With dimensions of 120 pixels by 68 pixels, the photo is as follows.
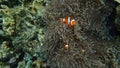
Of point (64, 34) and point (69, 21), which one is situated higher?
point (69, 21)

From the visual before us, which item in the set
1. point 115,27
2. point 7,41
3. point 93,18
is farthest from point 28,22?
point 115,27

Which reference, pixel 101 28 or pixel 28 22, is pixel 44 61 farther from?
pixel 101 28

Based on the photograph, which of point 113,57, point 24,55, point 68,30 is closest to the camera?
point 68,30

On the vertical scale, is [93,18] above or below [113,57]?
above

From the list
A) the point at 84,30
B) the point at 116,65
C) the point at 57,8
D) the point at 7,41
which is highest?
the point at 57,8

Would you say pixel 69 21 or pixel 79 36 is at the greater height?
pixel 69 21

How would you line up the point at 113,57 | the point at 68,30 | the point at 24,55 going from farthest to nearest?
the point at 24,55 < the point at 113,57 < the point at 68,30

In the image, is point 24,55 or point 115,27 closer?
point 115,27
